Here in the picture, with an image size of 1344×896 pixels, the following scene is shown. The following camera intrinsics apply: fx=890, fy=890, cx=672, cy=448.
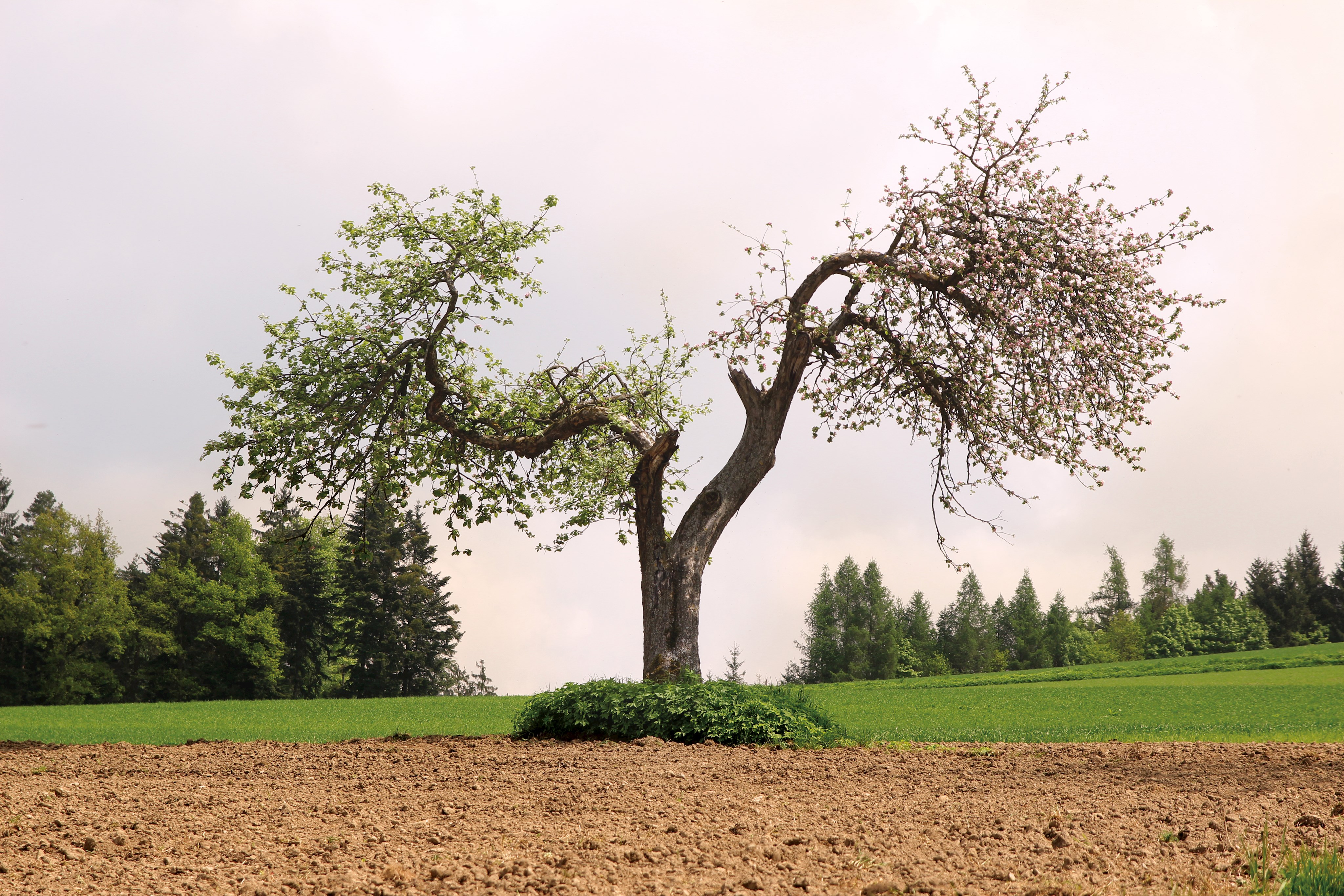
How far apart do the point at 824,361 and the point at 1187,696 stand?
16.1 meters

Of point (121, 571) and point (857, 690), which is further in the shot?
point (121, 571)

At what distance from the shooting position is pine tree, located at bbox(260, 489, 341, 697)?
41344 millimetres

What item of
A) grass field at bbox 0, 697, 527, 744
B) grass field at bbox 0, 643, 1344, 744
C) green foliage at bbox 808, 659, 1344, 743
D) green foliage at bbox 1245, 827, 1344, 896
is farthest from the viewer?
grass field at bbox 0, 697, 527, 744

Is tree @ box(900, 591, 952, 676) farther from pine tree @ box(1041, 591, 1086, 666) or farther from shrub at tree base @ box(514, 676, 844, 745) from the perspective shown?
shrub at tree base @ box(514, 676, 844, 745)

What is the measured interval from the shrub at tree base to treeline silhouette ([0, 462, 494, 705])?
27.9 meters

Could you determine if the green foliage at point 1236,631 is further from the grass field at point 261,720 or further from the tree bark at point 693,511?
the tree bark at point 693,511

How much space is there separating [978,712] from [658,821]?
15.9m

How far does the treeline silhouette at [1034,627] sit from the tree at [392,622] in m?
20.5

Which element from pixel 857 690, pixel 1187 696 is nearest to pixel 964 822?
pixel 1187 696

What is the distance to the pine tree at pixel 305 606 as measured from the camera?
41.3 m

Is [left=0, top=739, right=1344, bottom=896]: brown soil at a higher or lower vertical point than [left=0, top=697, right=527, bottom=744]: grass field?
higher

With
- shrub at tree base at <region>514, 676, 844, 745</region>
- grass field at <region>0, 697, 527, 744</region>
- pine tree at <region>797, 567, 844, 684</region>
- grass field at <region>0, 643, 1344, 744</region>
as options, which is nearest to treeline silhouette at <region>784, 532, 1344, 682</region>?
pine tree at <region>797, 567, 844, 684</region>

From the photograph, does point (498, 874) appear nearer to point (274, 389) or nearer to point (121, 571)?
point (274, 389)

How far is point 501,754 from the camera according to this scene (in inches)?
354
